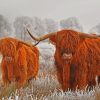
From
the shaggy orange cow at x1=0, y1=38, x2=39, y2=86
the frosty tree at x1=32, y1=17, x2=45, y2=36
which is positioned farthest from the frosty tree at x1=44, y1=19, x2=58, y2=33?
the shaggy orange cow at x1=0, y1=38, x2=39, y2=86

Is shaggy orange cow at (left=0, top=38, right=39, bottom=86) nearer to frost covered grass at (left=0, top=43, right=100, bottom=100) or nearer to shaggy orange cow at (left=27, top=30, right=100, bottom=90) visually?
frost covered grass at (left=0, top=43, right=100, bottom=100)

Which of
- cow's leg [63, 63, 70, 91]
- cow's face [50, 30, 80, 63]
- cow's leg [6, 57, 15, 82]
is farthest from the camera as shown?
cow's leg [6, 57, 15, 82]

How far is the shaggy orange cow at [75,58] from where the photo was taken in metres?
8.08

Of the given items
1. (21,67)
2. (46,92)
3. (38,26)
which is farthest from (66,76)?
(38,26)

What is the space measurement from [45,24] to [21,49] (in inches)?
1476

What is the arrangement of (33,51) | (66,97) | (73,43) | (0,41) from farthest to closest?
1. (33,51)
2. (0,41)
3. (73,43)
4. (66,97)

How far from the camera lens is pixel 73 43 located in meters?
8.11

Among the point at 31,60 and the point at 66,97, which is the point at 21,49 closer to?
A: the point at 31,60

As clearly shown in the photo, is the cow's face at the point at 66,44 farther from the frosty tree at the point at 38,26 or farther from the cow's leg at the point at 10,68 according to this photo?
the frosty tree at the point at 38,26

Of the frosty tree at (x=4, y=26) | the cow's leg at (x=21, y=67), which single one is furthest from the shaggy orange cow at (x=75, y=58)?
the frosty tree at (x=4, y=26)

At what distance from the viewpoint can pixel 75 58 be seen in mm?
8281

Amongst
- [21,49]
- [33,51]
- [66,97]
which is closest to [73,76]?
[66,97]

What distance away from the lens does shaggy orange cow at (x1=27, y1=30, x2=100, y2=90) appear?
8.08 m

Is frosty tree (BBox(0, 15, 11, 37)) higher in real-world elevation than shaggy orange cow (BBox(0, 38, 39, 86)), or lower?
higher
